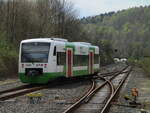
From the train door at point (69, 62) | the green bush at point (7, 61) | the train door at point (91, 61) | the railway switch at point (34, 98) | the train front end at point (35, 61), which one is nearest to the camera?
the railway switch at point (34, 98)

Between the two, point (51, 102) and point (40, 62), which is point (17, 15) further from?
point (51, 102)

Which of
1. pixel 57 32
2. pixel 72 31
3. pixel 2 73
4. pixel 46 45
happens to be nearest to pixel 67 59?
pixel 46 45

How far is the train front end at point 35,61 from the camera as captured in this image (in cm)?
2167

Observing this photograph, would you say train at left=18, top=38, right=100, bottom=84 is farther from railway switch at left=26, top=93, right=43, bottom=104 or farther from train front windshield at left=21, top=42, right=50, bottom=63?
railway switch at left=26, top=93, right=43, bottom=104

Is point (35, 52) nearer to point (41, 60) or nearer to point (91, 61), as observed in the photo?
point (41, 60)

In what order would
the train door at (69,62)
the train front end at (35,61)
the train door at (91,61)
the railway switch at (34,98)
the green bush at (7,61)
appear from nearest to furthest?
the railway switch at (34,98) → the train front end at (35,61) → the train door at (69,62) → the train door at (91,61) → the green bush at (7,61)

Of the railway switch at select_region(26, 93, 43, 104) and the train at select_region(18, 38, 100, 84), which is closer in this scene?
the railway switch at select_region(26, 93, 43, 104)

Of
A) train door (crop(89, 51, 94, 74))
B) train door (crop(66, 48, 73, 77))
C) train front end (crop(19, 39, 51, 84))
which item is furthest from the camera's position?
train door (crop(89, 51, 94, 74))

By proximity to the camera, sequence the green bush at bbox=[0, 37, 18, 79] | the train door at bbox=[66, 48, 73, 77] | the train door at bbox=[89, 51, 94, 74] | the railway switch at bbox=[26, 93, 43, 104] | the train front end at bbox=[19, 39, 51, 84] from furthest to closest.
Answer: the green bush at bbox=[0, 37, 18, 79]
the train door at bbox=[89, 51, 94, 74]
the train door at bbox=[66, 48, 73, 77]
the train front end at bbox=[19, 39, 51, 84]
the railway switch at bbox=[26, 93, 43, 104]

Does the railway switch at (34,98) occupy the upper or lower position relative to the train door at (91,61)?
lower

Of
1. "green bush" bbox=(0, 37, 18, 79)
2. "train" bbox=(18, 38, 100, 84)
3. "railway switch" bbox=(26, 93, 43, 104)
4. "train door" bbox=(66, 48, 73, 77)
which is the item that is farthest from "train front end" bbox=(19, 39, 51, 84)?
"green bush" bbox=(0, 37, 18, 79)

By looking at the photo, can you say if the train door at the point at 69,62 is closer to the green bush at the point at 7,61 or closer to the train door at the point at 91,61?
the train door at the point at 91,61

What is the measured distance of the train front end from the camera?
2167 centimetres

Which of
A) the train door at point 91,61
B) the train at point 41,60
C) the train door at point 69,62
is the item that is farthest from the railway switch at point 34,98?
the train door at point 91,61
